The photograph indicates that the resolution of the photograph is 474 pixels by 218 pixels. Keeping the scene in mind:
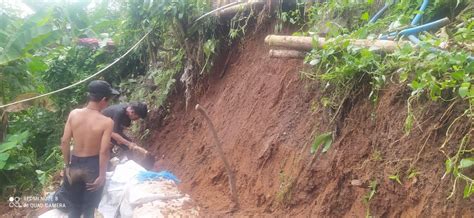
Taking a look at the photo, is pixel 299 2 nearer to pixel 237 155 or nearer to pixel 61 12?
pixel 237 155

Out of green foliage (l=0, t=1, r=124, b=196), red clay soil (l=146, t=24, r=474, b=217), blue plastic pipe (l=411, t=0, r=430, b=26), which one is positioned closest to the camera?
red clay soil (l=146, t=24, r=474, b=217)

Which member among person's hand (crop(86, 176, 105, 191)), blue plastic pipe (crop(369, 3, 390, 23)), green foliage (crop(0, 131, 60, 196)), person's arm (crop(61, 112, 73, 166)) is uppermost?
blue plastic pipe (crop(369, 3, 390, 23))

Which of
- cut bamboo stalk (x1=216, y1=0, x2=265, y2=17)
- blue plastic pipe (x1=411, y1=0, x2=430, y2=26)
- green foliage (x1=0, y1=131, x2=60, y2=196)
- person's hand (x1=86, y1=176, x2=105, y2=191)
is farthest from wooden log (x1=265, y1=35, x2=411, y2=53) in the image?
green foliage (x1=0, y1=131, x2=60, y2=196)

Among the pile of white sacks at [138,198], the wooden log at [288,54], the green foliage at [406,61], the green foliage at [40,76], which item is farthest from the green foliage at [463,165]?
the green foliage at [40,76]

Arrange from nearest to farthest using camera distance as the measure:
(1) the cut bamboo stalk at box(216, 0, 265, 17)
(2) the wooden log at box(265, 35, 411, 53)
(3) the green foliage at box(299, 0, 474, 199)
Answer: (3) the green foliage at box(299, 0, 474, 199) < (2) the wooden log at box(265, 35, 411, 53) < (1) the cut bamboo stalk at box(216, 0, 265, 17)

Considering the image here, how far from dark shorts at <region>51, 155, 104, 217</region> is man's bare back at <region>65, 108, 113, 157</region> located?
99 mm

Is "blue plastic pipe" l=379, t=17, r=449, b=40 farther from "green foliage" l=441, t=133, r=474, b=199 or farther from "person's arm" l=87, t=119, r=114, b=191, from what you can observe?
"person's arm" l=87, t=119, r=114, b=191

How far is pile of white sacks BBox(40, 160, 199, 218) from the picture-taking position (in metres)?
4.14

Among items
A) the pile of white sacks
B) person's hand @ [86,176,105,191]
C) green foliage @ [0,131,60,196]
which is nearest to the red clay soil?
the pile of white sacks

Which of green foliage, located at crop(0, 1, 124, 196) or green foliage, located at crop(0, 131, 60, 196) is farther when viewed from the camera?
green foliage, located at crop(0, 131, 60, 196)

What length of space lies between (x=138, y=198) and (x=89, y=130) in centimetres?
86

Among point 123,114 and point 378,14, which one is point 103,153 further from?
point 378,14

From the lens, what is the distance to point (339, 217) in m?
3.16

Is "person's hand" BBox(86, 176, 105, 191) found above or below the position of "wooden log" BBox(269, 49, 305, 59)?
below
